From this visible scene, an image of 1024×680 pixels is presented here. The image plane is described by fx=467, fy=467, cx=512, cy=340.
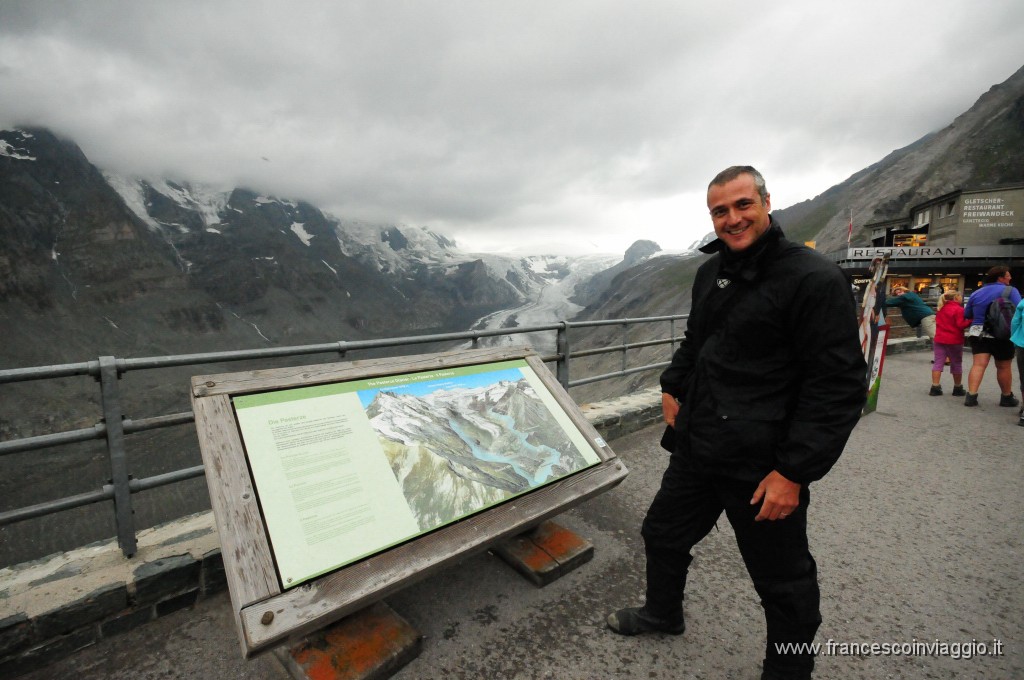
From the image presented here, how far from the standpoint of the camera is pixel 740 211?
2.00 meters

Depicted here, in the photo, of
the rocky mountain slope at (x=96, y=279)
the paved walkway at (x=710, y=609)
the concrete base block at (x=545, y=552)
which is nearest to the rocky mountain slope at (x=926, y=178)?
the paved walkway at (x=710, y=609)

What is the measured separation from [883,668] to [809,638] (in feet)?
2.48

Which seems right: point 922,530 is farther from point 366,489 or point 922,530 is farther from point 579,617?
point 366,489

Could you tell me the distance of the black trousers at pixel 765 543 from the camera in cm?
203

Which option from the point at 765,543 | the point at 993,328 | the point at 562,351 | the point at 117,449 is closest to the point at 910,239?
the point at 993,328

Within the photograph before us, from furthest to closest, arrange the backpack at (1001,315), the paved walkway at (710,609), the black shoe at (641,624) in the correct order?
1. the backpack at (1001,315)
2. the black shoe at (641,624)
3. the paved walkway at (710,609)

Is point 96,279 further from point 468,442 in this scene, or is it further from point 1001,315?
point 1001,315

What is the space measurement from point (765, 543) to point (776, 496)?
0.31 meters

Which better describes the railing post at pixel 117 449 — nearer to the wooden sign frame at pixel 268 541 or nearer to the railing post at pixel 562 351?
the wooden sign frame at pixel 268 541

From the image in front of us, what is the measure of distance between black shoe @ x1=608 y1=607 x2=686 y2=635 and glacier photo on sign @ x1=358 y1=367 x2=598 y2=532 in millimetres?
850

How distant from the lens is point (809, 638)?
2.05m

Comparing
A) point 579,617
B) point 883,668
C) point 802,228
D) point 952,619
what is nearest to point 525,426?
point 579,617

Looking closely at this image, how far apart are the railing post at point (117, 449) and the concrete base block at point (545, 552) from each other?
228 cm

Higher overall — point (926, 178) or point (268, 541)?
point (926, 178)
